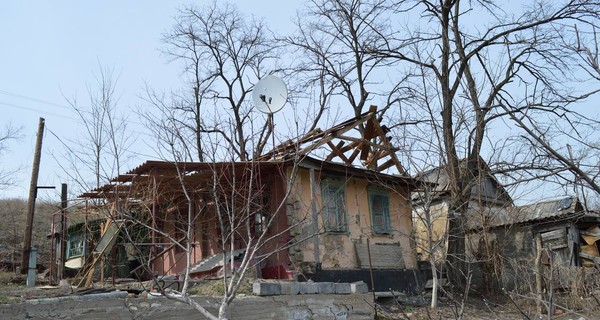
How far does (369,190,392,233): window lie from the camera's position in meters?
16.1

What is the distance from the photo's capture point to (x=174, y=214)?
53.0ft

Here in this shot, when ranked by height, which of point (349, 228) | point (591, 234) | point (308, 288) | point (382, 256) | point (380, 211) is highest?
point (380, 211)

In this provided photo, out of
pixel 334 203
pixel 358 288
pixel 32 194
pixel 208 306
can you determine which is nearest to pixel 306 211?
pixel 358 288

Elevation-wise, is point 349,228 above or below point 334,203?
below

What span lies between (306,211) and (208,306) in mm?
4299

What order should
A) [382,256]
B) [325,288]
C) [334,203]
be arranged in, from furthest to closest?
[382,256] → [334,203] → [325,288]

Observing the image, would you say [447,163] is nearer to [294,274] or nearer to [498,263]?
[498,263]

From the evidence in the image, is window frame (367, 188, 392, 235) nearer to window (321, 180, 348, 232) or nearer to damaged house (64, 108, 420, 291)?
damaged house (64, 108, 420, 291)

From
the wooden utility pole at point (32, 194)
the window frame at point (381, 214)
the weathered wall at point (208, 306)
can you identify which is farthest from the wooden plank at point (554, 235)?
the wooden utility pole at point (32, 194)

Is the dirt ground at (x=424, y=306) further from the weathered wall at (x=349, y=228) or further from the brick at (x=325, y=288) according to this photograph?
the weathered wall at (x=349, y=228)

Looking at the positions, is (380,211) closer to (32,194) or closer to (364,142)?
(364,142)

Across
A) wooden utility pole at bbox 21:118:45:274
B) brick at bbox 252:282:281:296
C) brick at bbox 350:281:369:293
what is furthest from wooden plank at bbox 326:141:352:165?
wooden utility pole at bbox 21:118:45:274

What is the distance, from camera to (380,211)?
1644 cm

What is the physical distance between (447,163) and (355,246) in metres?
3.52
